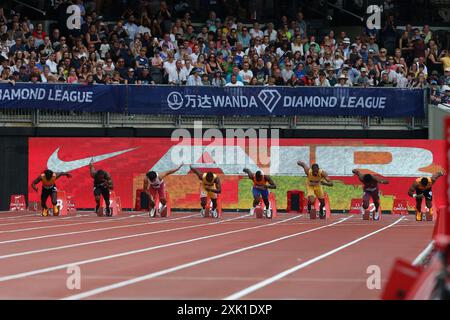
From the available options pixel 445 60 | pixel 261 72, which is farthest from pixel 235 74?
pixel 445 60

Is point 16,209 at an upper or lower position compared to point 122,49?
lower

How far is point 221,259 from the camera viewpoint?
1772 cm

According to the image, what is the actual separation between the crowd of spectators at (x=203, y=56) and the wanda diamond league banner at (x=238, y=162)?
2.11 metres

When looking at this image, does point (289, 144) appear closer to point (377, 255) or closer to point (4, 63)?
point (4, 63)

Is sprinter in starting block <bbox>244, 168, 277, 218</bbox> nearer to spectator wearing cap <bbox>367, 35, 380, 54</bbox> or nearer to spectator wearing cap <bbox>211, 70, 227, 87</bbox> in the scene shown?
spectator wearing cap <bbox>211, 70, 227, 87</bbox>

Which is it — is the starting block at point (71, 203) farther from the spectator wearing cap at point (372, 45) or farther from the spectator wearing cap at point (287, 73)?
the spectator wearing cap at point (372, 45)

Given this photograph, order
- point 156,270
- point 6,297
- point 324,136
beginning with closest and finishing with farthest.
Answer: point 6,297 → point 156,270 → point 324,136

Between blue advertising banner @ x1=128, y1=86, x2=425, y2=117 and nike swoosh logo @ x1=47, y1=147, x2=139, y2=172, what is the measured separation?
6.34 feet

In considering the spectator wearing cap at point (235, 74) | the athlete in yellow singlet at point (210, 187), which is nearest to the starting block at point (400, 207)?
the spectator wearing cap at point (235, 74)

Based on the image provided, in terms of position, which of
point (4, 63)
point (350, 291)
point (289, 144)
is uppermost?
point (4, 63)

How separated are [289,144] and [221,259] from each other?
19.7m

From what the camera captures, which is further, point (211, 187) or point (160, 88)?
point (160, 88)

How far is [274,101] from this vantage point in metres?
36.8
